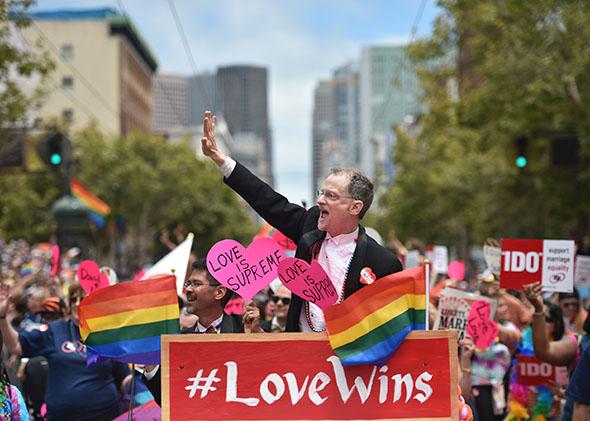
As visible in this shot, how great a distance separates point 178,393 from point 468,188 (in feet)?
119

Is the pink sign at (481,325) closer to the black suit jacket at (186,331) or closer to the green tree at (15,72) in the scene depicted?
the black suit jacket at (186,331)

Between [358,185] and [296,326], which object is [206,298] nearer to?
[296,326]

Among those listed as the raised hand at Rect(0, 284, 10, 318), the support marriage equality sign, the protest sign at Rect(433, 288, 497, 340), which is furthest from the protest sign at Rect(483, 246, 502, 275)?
the support marriage equality sign

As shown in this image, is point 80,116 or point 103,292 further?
point 80,116

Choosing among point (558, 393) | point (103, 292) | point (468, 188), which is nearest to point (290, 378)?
point (103, 292)

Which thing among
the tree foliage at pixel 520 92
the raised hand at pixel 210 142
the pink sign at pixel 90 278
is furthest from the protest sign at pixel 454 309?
the tree foliage at pixel 520 92

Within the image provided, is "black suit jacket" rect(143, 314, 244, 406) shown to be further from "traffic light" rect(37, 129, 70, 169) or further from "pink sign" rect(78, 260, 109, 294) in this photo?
"traffic light" rect(37, 129, 70, 169)

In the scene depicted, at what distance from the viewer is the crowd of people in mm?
5016

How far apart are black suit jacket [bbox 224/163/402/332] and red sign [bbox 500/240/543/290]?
8.12ft

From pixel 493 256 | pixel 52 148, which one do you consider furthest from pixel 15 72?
pixel 493 256

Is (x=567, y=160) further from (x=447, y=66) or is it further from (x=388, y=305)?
(x=388, y=305)

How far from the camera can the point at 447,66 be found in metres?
27.3

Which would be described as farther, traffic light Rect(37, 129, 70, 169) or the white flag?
traffic light Rect(37, 129, 70, 169)

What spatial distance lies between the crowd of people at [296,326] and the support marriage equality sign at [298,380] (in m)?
0.56
